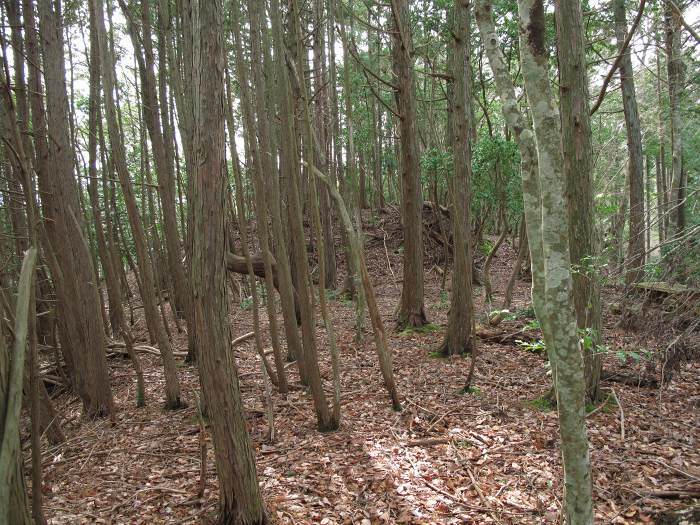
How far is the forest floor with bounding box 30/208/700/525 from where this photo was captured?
4129 millimetres

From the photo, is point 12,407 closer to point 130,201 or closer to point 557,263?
point 557,263

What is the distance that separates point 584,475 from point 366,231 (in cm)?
1836

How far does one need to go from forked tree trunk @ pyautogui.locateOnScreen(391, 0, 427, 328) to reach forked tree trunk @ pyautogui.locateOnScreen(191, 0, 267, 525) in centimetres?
600

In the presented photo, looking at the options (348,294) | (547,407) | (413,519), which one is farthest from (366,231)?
(413,519)

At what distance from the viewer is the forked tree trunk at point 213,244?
10.6 feet

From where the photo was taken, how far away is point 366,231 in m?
21.1

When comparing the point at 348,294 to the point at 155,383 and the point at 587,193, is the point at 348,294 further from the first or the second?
the point at 587,193

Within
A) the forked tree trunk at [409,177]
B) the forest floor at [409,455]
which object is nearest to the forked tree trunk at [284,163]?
the forest floor at [409,455]

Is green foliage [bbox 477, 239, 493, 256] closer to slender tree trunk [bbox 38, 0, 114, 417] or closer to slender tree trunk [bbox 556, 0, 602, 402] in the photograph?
slender tree trunk [bbox 556, 0, 602, 402]

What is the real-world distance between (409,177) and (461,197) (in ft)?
6.39

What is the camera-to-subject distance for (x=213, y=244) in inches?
130

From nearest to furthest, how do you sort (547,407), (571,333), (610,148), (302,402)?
(571,333) < (547,407) < (302,402) < (610,148)

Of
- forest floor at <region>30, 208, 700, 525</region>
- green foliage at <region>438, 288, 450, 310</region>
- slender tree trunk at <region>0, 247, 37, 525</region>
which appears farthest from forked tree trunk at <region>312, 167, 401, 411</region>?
green foliage at <region>438, 288, 450, 310</region>

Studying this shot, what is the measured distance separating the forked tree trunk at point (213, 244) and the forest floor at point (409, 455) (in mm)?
A: 1056
